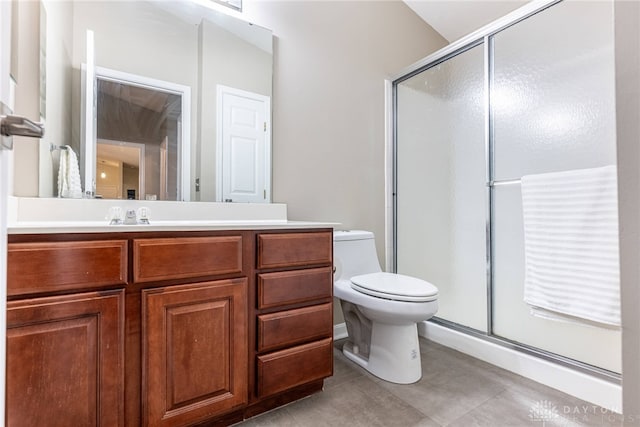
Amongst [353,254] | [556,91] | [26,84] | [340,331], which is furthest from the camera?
[340,331]

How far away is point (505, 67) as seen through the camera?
184 centimetres

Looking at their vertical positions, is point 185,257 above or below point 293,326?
above

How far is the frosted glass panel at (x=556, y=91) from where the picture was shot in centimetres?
152

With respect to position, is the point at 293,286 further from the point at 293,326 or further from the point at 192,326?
the point at 192,326

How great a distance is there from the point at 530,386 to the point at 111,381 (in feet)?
5.79

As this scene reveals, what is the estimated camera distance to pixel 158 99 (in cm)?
146

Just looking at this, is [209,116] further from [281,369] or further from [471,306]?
[471,306]

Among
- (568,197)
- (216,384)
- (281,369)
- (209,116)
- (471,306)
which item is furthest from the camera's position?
(471,306)

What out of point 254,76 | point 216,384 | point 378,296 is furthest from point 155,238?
point 254,76

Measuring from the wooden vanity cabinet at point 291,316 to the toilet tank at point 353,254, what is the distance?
1.43 feet

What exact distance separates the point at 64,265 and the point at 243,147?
1.02 meters

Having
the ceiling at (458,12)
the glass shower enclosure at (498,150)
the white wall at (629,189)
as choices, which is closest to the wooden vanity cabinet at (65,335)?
the white wall at (629,189)

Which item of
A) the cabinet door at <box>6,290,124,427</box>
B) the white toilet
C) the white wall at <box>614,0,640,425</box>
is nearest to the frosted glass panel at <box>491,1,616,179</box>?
the white toilet

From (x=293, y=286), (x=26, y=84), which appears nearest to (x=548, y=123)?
(x=293, y=286)
